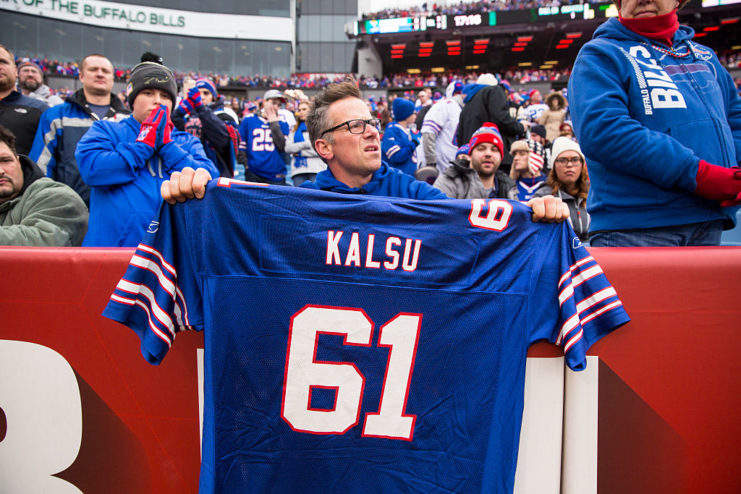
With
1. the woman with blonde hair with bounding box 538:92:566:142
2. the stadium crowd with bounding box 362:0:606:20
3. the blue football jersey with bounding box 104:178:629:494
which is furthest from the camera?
the stadium crowd with bounding box 362:0:606:20

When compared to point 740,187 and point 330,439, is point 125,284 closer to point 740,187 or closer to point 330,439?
point 330,439

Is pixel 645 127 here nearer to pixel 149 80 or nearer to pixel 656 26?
pixel 656 26

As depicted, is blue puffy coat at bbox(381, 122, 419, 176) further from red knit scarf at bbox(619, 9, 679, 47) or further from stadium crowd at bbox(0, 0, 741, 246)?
red knit scarf at bbox(619, 9, 679, 47)

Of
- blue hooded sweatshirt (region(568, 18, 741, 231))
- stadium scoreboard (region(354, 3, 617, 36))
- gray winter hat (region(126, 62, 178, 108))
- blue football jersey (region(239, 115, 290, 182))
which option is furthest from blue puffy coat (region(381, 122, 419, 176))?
stadium scoreboard (region(354, 3, 617, 36))

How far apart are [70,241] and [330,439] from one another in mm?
1779

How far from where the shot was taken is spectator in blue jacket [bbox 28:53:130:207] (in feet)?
11.1

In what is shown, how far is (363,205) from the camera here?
1.66 meters

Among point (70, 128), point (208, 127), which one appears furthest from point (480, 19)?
point (70, 128)

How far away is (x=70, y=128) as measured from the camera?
338 cm

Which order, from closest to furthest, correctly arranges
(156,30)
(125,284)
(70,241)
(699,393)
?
(125,284), (699,393), (70,241), (156,30)

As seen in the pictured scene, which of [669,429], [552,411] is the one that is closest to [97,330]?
[552,411]

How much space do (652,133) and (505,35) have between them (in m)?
35.7

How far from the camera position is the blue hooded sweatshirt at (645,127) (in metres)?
1.85

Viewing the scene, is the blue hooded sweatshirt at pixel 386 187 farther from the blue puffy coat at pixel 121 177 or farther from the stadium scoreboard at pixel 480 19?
the stadium scoreboard at pixel 480 19
